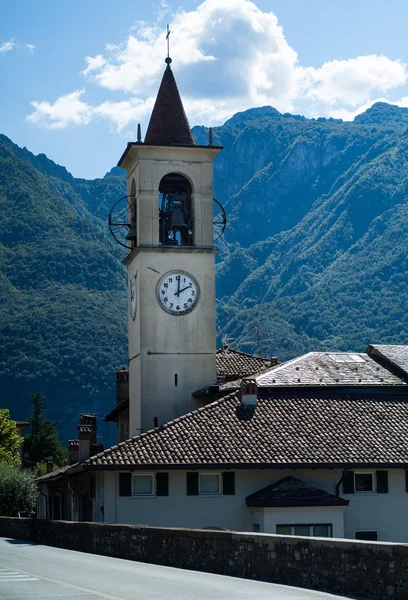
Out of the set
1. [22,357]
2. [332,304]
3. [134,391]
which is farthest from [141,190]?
[332,304]

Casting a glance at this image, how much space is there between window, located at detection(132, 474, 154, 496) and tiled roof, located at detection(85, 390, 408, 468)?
2.97 ft

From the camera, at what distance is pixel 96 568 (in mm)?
22156

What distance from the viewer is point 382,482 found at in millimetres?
40625

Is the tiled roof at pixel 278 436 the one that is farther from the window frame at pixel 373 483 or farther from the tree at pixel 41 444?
the tree at pixel 41 444

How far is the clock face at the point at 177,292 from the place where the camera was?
48844 mm

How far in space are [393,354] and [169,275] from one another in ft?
33.9

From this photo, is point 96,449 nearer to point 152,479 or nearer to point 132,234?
point 132,234

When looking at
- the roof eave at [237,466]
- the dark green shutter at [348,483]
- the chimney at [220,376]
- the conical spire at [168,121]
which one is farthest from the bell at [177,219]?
the dark green shutter at [348,483]

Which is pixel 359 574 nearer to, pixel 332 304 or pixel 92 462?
pixel 92 462

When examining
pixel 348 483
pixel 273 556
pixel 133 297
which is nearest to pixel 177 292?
pixel 133 297

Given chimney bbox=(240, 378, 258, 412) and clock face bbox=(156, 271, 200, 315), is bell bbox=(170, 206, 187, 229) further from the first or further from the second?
chimney bbox=(240, 378, 258, 412)

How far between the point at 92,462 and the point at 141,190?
15000 mm

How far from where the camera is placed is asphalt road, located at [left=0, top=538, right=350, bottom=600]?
16500 mm

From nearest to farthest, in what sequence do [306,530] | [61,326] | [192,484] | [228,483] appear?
[306,530], [192,484], [228,483], [61,326]
